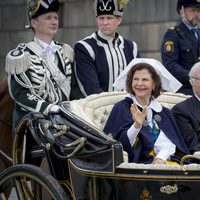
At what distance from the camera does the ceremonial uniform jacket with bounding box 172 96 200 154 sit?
6.48 m

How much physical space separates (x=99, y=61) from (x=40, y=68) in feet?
1.84

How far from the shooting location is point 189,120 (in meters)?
6.59

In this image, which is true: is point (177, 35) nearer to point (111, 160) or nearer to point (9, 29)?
point (111, 160)

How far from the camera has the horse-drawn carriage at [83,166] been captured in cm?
540

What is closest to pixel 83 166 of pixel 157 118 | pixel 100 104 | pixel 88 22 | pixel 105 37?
pixel 157 118

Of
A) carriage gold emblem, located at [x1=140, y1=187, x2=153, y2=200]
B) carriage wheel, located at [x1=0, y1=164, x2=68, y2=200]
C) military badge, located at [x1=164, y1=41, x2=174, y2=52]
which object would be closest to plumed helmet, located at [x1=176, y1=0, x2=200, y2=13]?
military badge, located at [x1=164, y1=41, x2=174, y2=52]

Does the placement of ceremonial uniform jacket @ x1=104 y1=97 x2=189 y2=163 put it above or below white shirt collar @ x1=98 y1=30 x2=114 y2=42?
below

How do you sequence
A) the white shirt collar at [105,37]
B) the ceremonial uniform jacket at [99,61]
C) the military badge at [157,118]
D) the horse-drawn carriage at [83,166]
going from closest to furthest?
the horse-drawn carriage at [83,166]
the military badge at [157,118]
the ceremonial uniform jacket at [99,61]
the white shirt collar at [105,37]

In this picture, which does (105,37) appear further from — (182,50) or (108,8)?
(182,50)

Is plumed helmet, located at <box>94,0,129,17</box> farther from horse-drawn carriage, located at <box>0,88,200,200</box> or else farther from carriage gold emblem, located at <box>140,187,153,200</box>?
carriage gold emblem, located at <box>140,187,153,200</box>

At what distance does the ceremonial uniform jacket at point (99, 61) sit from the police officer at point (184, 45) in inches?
25.4

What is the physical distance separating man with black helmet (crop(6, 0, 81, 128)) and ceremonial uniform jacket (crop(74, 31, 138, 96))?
10 centimetres

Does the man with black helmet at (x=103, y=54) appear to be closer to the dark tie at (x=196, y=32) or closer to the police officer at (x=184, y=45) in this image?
the police officer at (x=184, y=45)

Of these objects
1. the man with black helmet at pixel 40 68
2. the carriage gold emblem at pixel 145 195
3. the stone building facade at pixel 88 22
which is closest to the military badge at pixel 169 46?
the man with black helmet at pixel 40 68
